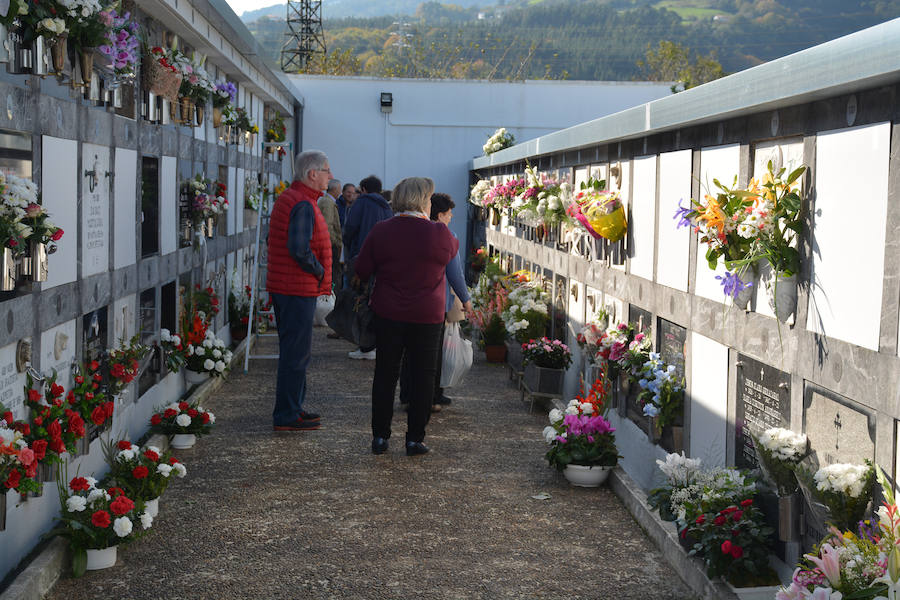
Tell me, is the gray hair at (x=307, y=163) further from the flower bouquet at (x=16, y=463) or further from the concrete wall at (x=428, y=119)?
the concrete wall at (x=428, y=119)

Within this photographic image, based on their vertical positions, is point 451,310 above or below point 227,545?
above

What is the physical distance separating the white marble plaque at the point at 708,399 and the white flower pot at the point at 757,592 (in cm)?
88

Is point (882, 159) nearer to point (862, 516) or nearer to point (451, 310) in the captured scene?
point (862, 516)

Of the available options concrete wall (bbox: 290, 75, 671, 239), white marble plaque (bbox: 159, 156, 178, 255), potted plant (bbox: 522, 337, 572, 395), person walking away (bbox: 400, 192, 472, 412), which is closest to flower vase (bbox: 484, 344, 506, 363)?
person walking away (bbox: 400, 192, 472, 412)

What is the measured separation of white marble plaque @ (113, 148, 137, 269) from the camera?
17.4 ft

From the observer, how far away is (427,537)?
176 inches

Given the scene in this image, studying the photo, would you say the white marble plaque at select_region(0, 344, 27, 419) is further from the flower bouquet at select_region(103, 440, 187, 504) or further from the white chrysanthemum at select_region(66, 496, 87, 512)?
the flower bouquet at select_region(103, 440, 187, 504)

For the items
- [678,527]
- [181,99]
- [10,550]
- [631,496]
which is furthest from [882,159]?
[181,99]

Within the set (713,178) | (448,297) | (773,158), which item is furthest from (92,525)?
(448,297)

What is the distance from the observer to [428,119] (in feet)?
55.6

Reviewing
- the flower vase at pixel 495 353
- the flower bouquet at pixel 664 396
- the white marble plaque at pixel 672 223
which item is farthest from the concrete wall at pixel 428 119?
the flower bouquet at pixel 664 396

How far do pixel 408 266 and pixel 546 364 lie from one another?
84.8 inches

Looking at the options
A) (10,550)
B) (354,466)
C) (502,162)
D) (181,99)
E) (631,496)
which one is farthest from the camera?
(502,162)

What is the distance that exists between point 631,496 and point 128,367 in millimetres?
2585
